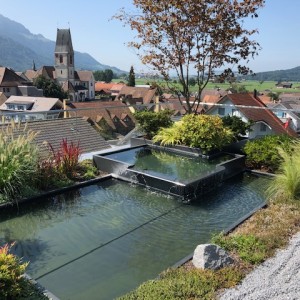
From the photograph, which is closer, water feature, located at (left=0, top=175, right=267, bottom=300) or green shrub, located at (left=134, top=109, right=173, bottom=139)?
water feature, located at (left=0, top=175, right=267, bottom=300)

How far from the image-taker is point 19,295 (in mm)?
2557

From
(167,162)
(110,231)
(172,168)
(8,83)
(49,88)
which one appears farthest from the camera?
(49,88)

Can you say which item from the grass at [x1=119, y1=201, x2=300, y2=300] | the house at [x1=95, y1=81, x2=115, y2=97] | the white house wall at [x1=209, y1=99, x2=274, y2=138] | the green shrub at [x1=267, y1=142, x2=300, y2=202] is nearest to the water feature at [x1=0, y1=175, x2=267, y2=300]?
the grass at [x1=119, y1=201, x2=300, y2=300]

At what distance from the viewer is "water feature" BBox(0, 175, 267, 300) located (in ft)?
10.9

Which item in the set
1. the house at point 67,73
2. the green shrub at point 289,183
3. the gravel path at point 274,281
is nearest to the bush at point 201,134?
the green shrub at point 289,183

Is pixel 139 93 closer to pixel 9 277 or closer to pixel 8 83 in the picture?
pixel 8 83

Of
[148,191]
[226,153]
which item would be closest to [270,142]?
[226,153]

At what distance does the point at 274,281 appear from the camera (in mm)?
2951

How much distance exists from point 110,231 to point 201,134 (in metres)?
3.48

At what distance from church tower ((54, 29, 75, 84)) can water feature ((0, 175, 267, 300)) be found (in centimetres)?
8889

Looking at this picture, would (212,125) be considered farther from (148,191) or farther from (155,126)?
(148,191)

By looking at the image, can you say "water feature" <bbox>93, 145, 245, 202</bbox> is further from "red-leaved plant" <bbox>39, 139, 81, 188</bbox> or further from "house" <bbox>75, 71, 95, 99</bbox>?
"house" <bbox>75, 71, 95, 99</bbox>

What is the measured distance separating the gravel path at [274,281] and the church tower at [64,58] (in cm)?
9122

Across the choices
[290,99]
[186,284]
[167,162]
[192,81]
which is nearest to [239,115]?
[192,81]
